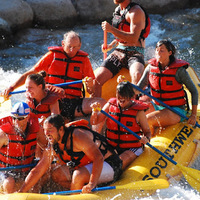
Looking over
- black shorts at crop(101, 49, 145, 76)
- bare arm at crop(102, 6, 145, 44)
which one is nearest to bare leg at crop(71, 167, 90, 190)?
black shorts at crop(101, 49, 145, 76)

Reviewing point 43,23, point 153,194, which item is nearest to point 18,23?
point 43,23

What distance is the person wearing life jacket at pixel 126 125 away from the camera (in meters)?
3.47

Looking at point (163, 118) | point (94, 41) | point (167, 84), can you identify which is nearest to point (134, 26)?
point (167, 84)

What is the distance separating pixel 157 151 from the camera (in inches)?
140

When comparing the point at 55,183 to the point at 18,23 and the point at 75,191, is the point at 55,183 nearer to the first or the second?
the point at 75,191

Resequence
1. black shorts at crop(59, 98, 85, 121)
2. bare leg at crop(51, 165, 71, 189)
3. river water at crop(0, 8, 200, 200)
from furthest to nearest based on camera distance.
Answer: river water at crop(0, 8, 200, 200)
black shorts at crop(59, 98, 85, 121)
bare leg at crop(51, 165, 71, 189)

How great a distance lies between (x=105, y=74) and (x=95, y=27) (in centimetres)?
466

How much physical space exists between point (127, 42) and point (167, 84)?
0.86 metres

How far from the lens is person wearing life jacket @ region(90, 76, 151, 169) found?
11.4 ft

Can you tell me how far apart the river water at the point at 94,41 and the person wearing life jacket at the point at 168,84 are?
2.81 metres

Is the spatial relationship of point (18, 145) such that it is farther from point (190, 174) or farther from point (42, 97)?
point (190, 174)

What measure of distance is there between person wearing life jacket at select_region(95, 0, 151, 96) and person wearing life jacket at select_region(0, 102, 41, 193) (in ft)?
4.14

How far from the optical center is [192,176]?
3.54m

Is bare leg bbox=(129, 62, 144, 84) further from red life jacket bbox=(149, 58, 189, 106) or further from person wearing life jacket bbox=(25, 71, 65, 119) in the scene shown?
person wearing life jacket bbox=(25, 71, 65, 119)
